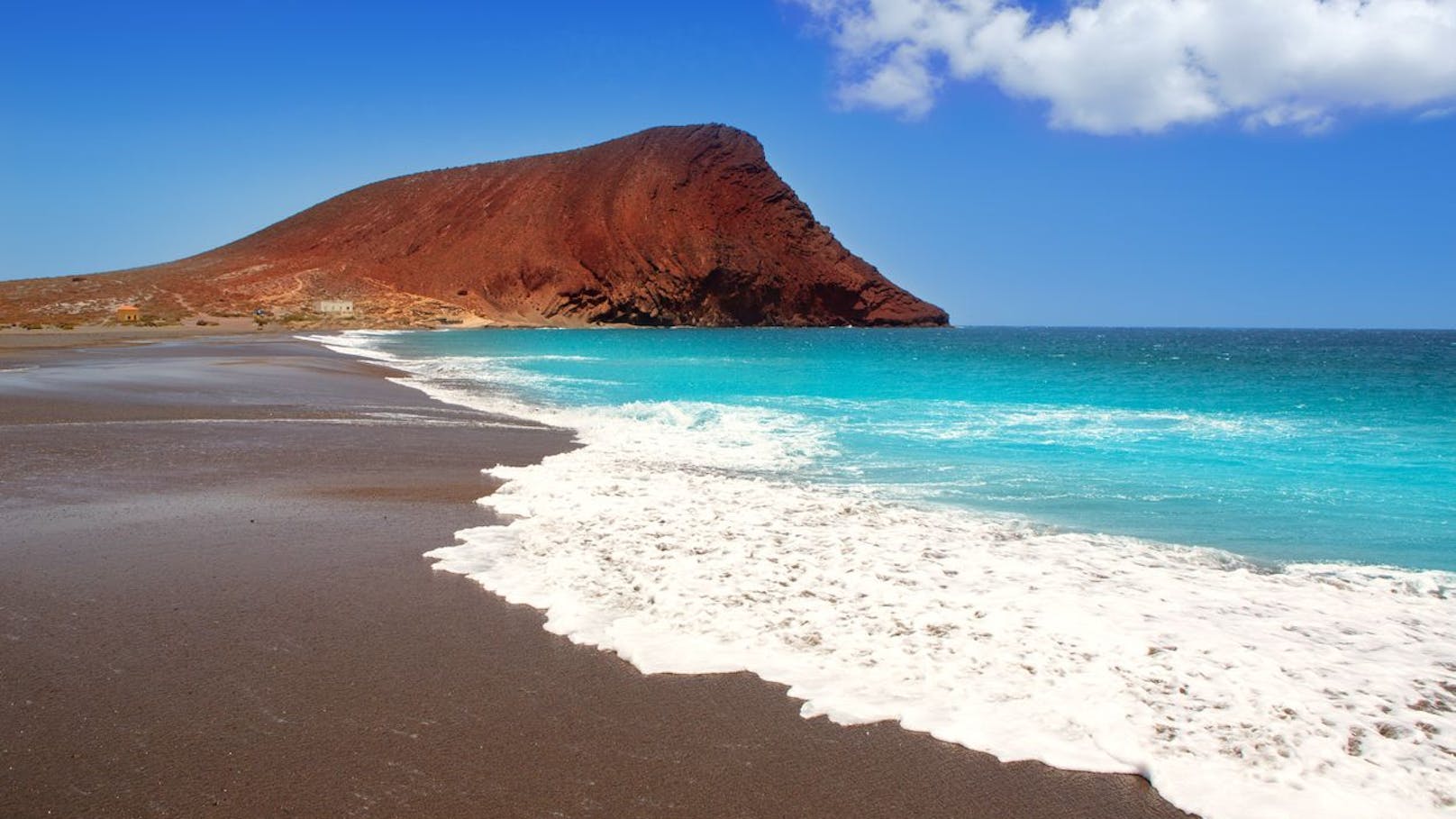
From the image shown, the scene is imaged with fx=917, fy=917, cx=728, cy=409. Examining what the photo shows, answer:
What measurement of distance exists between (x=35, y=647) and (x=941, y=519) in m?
6.22

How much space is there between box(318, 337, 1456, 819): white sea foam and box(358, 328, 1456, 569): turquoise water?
1398mm

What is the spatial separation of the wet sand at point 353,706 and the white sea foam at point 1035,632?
0.26 m

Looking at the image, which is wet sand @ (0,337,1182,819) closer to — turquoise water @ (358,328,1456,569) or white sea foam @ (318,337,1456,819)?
white sea foam @ (318,337,1456,819)

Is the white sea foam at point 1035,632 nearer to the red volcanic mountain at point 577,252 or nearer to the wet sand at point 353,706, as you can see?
the wet sand at point 353,706

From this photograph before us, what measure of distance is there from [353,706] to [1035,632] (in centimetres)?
331

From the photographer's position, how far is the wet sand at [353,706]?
3113mm

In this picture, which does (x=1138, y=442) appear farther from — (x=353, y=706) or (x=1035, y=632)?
(x=353, y=706)

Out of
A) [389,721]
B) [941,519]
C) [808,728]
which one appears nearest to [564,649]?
[389,721]

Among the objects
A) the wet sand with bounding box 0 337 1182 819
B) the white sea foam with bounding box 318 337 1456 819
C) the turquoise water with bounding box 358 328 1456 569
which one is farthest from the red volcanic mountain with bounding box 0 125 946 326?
the white sea foam with bounding box 318 337 1456 819

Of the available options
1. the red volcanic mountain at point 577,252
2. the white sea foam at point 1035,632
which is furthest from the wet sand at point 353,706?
the red volcanic mountain at point 577,252

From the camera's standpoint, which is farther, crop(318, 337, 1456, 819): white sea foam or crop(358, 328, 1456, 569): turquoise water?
crop(358, 328, 1456, 569): turquoise water

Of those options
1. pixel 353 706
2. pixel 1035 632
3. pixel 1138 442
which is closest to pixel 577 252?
pixel 1138 442

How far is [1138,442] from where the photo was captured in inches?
608

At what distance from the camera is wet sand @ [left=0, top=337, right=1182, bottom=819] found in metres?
3.11
